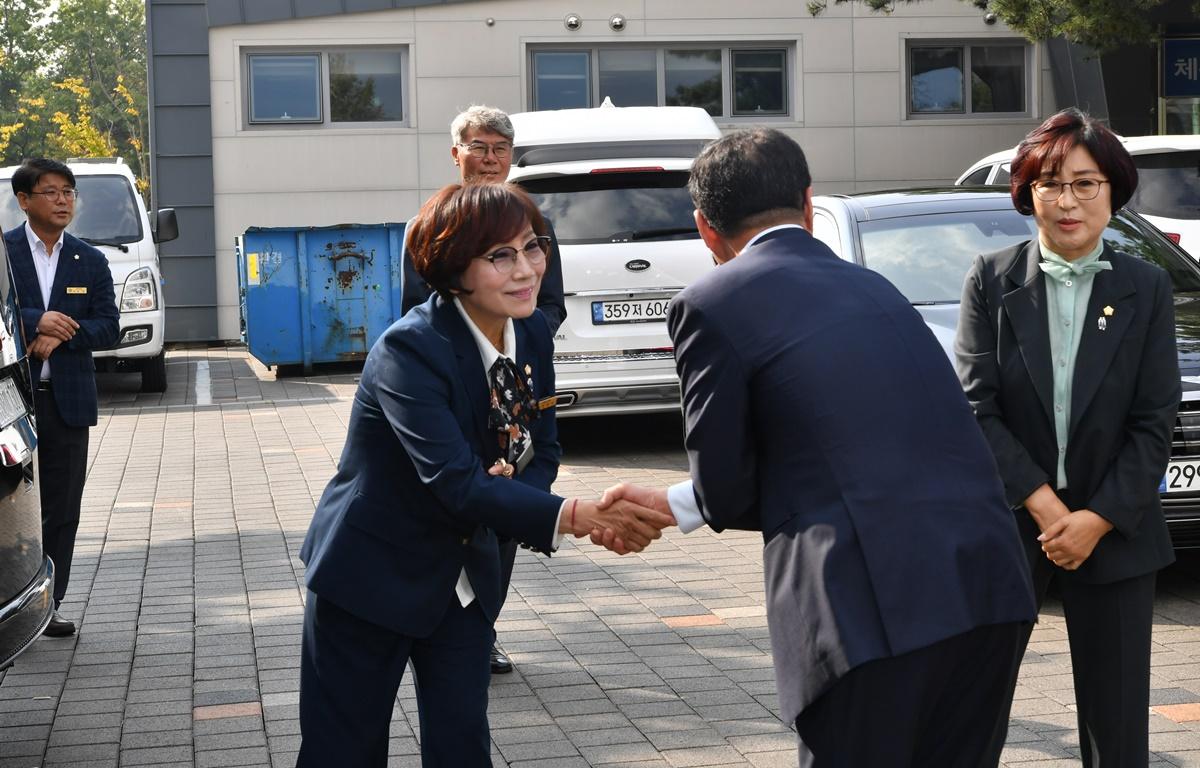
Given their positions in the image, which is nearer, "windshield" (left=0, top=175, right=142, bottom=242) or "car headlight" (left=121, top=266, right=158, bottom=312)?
"car headlight" (left=121, top=266, right=158, bottom=312)

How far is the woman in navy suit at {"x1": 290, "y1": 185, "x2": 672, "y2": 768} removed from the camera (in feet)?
10.9

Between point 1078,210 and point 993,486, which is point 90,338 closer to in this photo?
point 1078,210

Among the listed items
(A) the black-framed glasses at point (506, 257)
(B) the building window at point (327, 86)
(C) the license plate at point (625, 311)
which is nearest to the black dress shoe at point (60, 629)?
(A) the black-framed glasses at point (506, 257)

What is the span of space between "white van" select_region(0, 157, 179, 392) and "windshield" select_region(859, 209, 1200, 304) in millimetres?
9434

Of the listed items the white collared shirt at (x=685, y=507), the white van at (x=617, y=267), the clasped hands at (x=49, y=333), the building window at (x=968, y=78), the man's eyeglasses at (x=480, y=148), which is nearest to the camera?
the white collared shirt at (x=685, y=507)

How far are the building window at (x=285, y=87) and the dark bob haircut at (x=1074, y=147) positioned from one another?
63.1 feet

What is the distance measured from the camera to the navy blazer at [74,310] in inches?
254

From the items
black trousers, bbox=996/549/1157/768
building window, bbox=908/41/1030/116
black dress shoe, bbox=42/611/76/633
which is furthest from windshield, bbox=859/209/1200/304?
A: building window, bbox=908/41/1030/116

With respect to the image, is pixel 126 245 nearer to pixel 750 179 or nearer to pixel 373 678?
pixel 373 678

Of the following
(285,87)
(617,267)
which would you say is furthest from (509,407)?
(285,87)

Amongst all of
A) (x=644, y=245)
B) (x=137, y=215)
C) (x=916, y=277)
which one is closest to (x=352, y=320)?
(x=137, y=215)

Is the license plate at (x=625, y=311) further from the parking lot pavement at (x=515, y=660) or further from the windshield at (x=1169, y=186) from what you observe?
the windshield at (x=1169, y=186)

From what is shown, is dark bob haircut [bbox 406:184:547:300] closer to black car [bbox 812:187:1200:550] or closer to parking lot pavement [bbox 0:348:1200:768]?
parking lot pavement [bbox 0:348:1200:768]

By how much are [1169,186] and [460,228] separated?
11072mm
